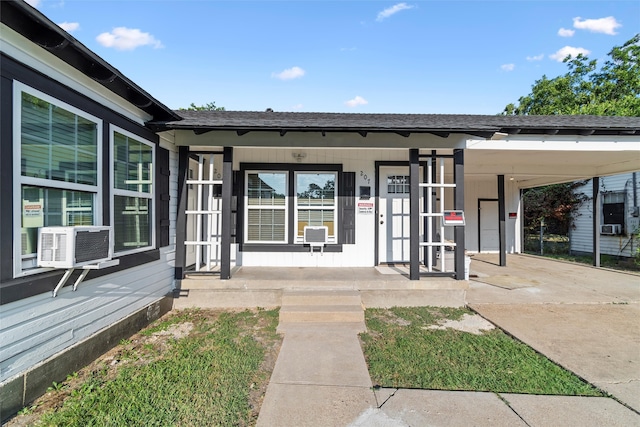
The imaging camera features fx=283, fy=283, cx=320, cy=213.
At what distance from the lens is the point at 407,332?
11.3 ft

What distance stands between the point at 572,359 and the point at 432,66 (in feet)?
30.5

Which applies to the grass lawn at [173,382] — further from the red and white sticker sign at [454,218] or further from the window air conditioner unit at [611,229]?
the window air conditioner unit at [611,229]

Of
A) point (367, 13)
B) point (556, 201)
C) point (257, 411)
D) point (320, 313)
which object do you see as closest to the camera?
point (257, 411)

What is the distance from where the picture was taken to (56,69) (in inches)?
95.0

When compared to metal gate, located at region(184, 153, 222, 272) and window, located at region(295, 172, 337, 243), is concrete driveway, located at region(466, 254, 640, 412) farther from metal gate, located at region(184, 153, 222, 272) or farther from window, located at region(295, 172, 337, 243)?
metal gate, located at region(184, 153, 222, 272)

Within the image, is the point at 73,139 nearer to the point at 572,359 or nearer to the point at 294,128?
the point at 294,128

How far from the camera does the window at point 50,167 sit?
2.12 metres

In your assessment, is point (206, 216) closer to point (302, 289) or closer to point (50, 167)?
point (302, 289)

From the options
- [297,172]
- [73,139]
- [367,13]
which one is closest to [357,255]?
[297,172]

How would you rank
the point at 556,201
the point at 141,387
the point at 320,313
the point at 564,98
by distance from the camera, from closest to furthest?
the point at 141,387
the point at 320,313
the point at 556,201
the point at 564,98

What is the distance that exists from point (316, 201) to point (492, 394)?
404 centimetres

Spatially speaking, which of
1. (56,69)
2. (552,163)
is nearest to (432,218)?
(552,163)

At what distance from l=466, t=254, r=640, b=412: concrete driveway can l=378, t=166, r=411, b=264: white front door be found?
1533 millimetres

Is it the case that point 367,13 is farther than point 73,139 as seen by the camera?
Yes
